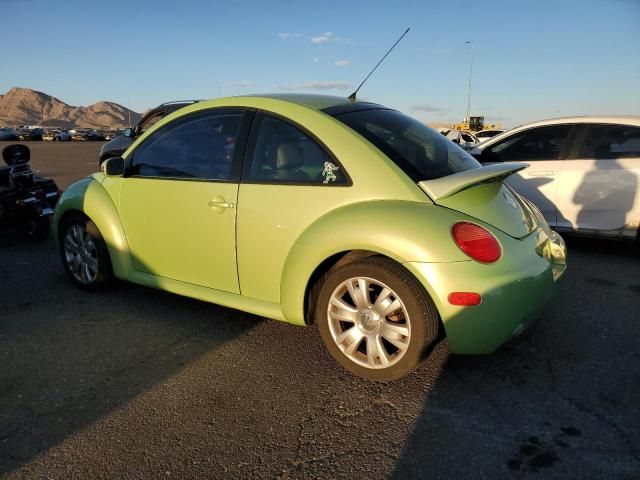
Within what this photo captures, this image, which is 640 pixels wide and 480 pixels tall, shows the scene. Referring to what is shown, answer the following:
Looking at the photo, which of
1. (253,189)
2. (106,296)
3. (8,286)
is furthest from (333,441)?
(8,286)

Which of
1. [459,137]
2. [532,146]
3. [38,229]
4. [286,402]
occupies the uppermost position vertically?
[532,146]

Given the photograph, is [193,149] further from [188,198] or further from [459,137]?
[459,137]

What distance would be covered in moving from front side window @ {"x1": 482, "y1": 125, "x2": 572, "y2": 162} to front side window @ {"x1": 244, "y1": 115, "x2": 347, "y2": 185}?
150 inches

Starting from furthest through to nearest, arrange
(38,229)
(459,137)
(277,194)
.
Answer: (459,137)
(38,229)
(277,194)

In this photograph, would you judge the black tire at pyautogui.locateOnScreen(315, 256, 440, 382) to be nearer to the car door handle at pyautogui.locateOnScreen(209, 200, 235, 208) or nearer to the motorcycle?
the car door handle at pyautogui.locateOnScreen(209, 200, 235, 208)

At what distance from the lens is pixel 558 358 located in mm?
3205

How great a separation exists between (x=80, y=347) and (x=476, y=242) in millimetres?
2666

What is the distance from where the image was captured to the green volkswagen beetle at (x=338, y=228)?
8.92 feet

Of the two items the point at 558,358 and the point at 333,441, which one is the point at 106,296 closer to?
the point at 333,441

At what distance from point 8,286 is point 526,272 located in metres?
4.44

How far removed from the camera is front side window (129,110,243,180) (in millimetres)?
3529

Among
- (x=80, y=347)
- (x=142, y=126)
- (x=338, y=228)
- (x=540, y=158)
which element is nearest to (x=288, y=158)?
(x=338, y=228)

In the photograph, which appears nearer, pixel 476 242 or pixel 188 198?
pixel 476 242

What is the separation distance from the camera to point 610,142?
18.1 feet
